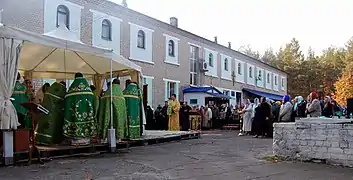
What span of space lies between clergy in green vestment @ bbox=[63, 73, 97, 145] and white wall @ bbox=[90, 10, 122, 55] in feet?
33.0

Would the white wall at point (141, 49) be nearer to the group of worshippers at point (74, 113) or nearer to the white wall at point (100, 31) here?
the white wall at point (100, 31)

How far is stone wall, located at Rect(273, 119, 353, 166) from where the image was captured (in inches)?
354

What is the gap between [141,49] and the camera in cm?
2472

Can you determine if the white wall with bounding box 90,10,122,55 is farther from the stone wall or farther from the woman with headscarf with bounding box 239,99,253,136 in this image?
the stone wall

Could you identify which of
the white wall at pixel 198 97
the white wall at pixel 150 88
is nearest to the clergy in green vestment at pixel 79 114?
the white wall at pixel 150 88

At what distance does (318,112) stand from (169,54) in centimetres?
1499

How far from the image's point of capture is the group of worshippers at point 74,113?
1091cm

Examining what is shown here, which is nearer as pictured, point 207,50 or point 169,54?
point 169,54

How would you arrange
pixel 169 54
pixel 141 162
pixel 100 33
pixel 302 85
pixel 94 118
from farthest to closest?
1. pixel 302 85
2. pixel 169 54
3. pixel 100 33
4. pixel 94 118
5. pixel 141 162

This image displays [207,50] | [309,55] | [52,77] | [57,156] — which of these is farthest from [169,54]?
[309,55]

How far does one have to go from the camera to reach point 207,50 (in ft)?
109

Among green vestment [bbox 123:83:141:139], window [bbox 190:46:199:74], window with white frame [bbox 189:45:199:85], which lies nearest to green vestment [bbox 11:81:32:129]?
green vestment [bbox 123:83:141:139]

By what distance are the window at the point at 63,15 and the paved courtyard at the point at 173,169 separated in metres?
10.0

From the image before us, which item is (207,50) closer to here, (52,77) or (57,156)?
(52,77)
